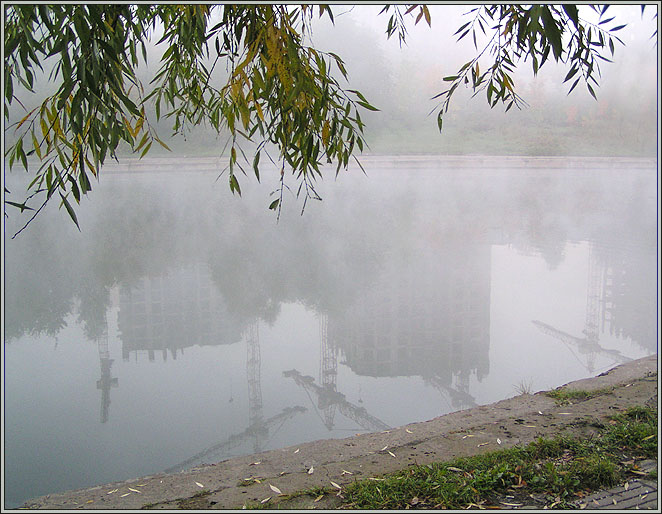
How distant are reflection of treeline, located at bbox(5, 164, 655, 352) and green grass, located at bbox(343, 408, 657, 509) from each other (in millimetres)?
3121

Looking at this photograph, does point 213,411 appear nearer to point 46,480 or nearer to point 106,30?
point 46,480

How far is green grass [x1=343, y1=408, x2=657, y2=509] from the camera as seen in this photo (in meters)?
1.27

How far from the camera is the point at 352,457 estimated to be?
1.84m

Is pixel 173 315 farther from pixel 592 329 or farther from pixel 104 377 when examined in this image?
pixel 592 329

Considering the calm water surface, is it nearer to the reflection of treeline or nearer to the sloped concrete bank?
the reflection of treeline

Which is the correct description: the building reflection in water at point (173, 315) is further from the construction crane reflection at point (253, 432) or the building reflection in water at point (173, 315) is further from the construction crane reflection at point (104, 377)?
the construction crane reflection at point (253, 432)

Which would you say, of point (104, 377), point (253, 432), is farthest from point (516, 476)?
point (104, 377)

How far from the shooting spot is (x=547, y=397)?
233 cm

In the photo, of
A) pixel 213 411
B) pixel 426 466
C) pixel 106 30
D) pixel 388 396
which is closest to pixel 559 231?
pixel 388 396

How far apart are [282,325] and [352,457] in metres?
2.55

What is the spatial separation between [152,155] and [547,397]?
10.8 m

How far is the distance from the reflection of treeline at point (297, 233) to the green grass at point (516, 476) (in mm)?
3121

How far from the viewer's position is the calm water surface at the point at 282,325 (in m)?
2.65

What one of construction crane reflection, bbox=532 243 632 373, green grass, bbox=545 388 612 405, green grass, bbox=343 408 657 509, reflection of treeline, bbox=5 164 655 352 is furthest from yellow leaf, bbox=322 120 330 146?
reflection of treeline, bbox=5 164 655 352
